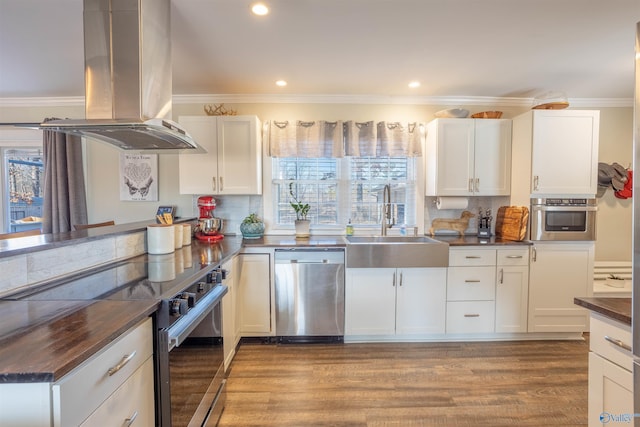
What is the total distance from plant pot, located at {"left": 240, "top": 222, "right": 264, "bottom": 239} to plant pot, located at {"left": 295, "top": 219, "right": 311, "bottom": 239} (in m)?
0.41

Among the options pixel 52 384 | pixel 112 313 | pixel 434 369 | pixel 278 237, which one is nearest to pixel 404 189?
pixel 278 237

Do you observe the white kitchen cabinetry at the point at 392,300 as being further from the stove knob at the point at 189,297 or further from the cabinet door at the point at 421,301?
the stove knob at the point at 189,297

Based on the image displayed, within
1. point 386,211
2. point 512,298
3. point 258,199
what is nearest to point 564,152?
point 512,298

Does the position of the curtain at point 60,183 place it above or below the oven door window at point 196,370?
above

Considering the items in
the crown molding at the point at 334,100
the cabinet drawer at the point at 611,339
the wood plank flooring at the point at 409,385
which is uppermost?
the crown molding at the point at 334,100

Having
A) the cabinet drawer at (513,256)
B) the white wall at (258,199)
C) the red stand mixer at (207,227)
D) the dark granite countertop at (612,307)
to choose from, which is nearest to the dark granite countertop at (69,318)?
the red stand mixer at (207,227)

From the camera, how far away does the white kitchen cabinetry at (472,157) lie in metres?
3.12

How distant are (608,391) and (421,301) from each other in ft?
5.38

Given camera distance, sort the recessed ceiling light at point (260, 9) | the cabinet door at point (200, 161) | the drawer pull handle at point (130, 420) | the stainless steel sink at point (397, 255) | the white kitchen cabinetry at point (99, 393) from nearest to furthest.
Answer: the white kitchen cabinetry at point (99, 393), the drawer pull handle at point (130, 420), the recessed ceiling light at point (260, 9), the stainless steel sink at point (397, 255), the cabinet door at point (200, 161)

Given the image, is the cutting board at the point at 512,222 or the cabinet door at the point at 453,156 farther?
the cabinet door at the point at 453,156

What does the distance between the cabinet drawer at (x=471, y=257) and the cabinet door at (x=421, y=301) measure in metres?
0.14

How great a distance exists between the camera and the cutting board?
2.92m

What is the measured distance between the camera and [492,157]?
315cm

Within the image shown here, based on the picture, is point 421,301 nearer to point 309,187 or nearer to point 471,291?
point 471,291
